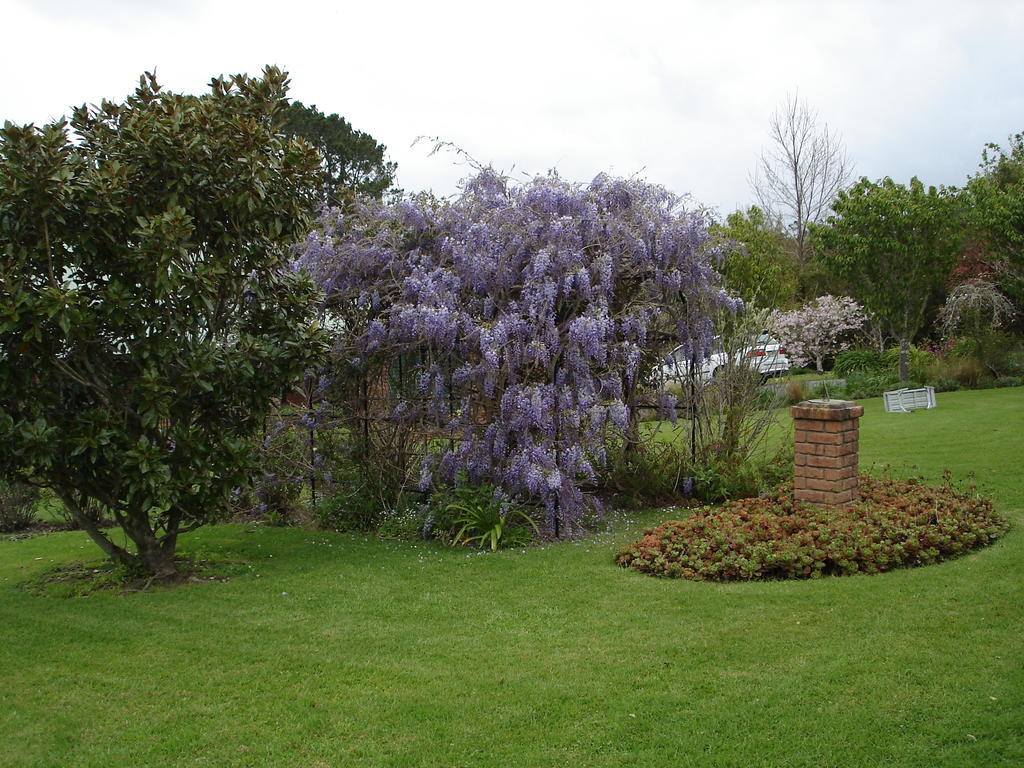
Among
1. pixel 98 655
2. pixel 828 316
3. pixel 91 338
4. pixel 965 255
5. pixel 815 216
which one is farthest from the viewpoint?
pixel 815 216

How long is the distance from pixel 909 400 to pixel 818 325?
8817mm

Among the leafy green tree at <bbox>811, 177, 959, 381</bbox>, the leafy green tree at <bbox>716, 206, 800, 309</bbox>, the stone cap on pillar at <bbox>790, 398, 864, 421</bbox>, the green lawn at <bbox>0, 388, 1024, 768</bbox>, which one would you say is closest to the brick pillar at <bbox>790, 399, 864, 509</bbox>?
the stone cap on pillar at <bbox>790, 398, 864, 421</bbox>

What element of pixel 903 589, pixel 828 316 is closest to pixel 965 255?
pixel 828 316

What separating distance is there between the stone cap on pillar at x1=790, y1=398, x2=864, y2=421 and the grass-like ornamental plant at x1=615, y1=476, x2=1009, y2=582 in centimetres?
69

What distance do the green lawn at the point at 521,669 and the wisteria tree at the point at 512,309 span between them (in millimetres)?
1137

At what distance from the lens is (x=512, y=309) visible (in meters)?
7.09

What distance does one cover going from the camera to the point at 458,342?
287 inches

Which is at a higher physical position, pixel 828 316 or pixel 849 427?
Result: pixel 828 316

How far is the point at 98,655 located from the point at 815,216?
31.1 meters

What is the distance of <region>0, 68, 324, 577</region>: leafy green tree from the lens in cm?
522

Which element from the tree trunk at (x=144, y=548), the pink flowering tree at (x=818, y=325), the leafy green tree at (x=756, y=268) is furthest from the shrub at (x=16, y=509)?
the pink flowering tree at (x=818, y=325)

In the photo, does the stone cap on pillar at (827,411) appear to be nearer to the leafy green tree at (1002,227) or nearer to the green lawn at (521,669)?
the green lawn at (521,669)

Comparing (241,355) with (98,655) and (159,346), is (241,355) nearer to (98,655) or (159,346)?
(159,346)

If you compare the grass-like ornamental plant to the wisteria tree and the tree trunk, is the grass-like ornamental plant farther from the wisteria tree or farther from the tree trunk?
the tree trunk
